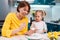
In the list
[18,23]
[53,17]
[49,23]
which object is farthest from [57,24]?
[18,23]

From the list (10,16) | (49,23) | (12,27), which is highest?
(10,16)

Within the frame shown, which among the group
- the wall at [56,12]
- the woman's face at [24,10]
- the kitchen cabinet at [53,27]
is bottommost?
the kitchen cabinet at [53,27]

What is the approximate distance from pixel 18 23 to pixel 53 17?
249 cm

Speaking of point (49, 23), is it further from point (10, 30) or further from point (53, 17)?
point (10, 30)

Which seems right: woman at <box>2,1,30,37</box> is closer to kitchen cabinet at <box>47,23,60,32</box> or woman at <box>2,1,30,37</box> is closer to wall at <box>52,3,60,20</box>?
kitchen cabinet at <box>47,23,60,32</box>

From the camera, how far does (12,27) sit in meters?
2.29

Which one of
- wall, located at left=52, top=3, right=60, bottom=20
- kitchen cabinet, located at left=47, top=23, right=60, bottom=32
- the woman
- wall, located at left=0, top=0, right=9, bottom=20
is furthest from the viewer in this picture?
wall, located at left=52, top=3, right=60, bottom=20

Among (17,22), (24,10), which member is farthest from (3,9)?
(24,10)

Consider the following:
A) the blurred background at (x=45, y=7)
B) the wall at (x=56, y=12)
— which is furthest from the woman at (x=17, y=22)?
the wall at (x=56, y=12)

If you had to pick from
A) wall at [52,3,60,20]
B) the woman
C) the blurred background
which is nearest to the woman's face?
the woman

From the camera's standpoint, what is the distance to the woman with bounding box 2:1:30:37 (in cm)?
212

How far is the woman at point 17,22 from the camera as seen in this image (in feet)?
6.97

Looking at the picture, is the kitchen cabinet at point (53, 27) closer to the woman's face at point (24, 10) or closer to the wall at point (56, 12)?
the wall at point (56, 12)

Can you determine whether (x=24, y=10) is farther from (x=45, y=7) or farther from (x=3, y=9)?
(x=45, y=7)
